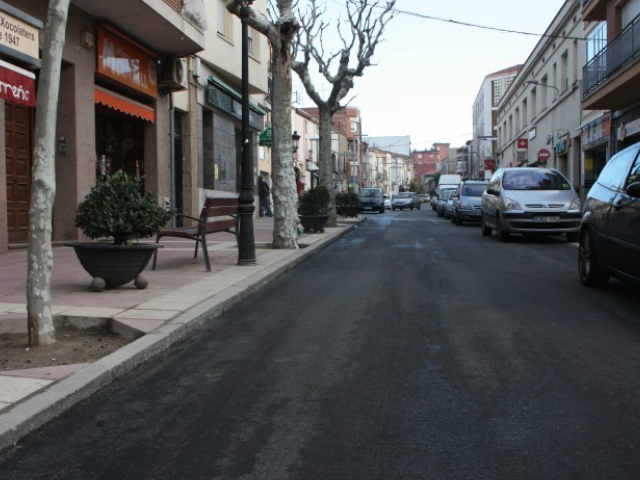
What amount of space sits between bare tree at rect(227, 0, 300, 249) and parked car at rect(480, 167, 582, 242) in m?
5.01

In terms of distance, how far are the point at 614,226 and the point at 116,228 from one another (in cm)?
532

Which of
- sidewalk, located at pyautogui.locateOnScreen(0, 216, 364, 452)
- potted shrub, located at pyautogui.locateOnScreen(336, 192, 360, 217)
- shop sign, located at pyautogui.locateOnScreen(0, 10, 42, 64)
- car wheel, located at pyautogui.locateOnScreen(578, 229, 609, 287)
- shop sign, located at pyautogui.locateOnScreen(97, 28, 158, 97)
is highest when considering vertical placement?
shop sign, located at pyautogui.locateOnScreen(97, 28, 158, 97)

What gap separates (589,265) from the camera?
303 inches

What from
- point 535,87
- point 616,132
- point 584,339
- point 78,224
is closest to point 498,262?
point 584,339

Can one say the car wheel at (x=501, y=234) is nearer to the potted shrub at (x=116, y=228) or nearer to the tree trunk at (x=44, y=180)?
the potted shrub at (x=116, y=228)

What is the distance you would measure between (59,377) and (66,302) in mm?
2434

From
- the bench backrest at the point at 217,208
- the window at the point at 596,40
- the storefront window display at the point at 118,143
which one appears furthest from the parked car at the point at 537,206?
the window at the point at 596,40

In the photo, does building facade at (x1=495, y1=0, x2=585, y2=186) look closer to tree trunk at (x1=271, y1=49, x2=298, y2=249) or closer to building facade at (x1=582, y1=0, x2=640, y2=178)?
building facade at (x1=582, y1=0, x2=640, y2=178)

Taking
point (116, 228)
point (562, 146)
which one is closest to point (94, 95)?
point (116, 228)

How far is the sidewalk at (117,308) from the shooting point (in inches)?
140

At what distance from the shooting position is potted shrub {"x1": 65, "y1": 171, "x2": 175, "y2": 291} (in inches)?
267

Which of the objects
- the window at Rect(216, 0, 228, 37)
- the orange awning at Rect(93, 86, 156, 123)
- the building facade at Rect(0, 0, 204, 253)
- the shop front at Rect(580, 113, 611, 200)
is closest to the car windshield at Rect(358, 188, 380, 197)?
the shop front at Rect(580, 113, 611, 200)

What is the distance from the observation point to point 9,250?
11.2 metres

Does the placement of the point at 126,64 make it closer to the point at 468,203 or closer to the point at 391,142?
the point at 468,203
